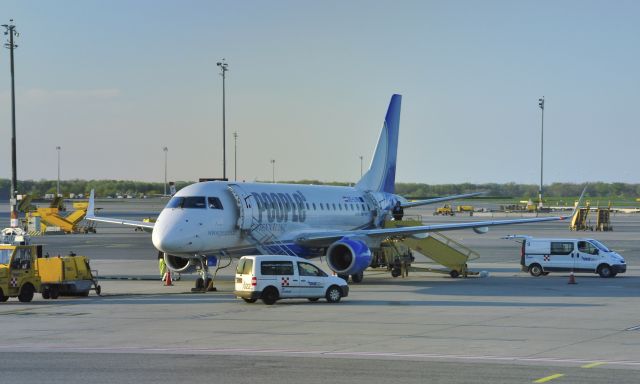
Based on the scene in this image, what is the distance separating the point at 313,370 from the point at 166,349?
4.96 metres

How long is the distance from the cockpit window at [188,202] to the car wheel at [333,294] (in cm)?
793

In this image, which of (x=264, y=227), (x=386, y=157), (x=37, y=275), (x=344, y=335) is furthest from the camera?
(x=386, y=157)

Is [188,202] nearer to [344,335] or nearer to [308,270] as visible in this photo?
[308,270]

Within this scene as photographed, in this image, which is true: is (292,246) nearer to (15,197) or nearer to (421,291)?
(421,291)

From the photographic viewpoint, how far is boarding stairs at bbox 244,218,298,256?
44.7 metres

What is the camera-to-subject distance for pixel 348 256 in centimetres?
4534

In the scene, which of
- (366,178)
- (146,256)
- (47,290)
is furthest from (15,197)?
(47,290)

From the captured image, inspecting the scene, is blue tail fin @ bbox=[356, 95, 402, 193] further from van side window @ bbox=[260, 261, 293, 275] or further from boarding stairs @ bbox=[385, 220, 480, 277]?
van side window @ bbox=[260, 261, 293, 275]

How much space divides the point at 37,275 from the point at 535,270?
25.8 m

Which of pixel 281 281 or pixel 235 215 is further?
pixel 235 215

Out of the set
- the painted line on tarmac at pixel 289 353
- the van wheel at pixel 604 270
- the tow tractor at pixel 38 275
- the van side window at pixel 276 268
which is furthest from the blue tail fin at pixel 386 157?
the painted line on tarmac at pixel 289 353

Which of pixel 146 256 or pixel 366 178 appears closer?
pixel 366 178

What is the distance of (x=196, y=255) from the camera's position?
42750 mm

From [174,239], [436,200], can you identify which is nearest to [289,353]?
[174,239]
